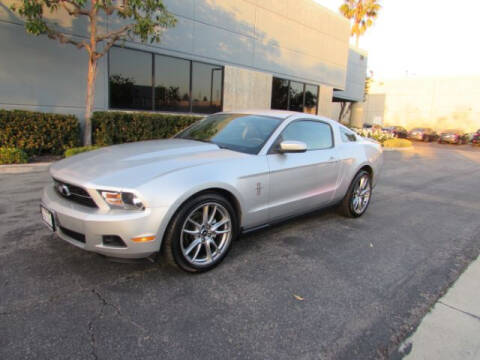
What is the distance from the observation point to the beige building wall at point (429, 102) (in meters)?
38.1

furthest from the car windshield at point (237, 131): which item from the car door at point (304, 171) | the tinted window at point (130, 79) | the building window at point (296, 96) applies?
the building window at point (296, 96)

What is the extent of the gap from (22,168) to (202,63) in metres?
7.78

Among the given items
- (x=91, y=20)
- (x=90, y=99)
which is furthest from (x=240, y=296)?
(x=91, y=20)

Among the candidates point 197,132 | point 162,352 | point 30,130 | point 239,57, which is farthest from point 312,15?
point 162,352

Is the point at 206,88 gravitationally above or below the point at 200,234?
above

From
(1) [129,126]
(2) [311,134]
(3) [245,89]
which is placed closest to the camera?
(2) [311,134]

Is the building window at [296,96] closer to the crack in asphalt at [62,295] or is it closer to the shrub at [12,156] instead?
the shrub at [12,156]

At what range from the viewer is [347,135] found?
5152mm

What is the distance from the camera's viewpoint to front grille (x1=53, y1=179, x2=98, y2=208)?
287 cm

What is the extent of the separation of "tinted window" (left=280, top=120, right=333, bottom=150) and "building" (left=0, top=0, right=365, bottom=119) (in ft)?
26.7

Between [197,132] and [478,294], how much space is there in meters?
3.53

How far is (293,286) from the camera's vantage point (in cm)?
310

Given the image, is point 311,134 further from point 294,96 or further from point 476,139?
point 476,139

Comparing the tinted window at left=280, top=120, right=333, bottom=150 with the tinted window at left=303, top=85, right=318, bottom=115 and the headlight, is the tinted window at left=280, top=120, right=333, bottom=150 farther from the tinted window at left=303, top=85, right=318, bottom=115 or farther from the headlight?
the tinted window at left=303, top=85, right=318, bottom=115
